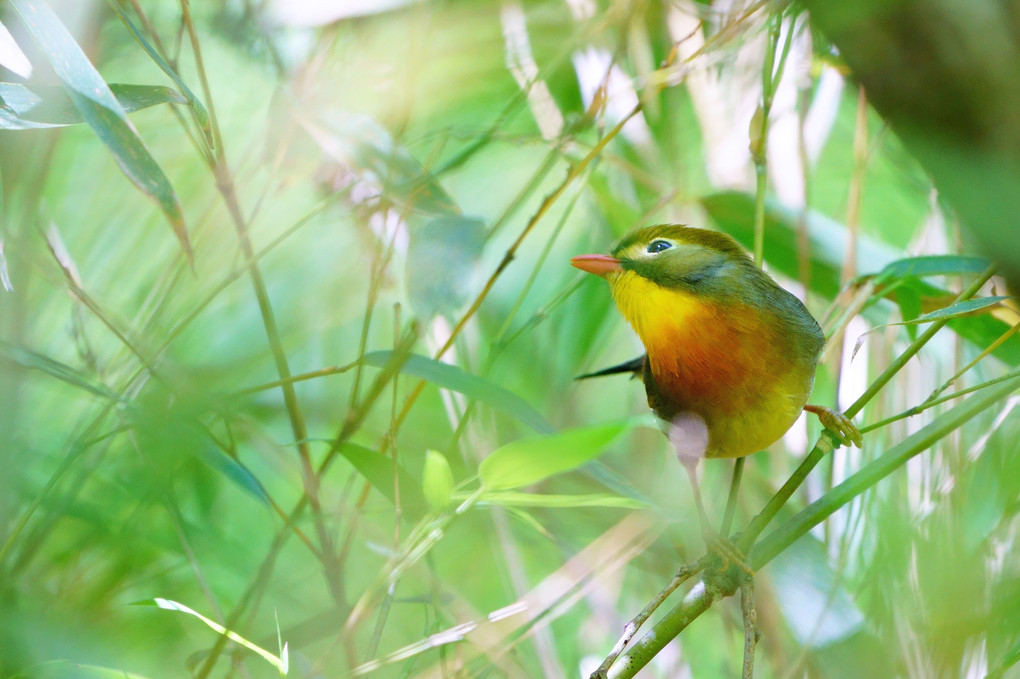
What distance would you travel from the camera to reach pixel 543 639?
2.04 metres

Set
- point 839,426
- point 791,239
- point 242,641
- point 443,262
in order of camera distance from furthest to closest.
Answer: point 791,239 < point 839,426 < point 443,262 < point 242,641

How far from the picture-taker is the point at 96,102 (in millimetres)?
1036

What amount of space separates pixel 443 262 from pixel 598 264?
368mm

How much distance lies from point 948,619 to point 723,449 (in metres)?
0.69

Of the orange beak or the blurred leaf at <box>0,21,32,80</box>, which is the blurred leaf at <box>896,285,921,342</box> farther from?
the blurred leaf at <box>0,21,32,80</box>

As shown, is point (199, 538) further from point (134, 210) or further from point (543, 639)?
point (134, 210)

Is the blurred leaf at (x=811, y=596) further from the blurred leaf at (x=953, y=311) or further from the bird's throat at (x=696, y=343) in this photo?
the blurred leaf at (x=953, y=311)

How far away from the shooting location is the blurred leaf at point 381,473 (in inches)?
59.9

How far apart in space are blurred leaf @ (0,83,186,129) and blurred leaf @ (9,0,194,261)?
11 centimetres

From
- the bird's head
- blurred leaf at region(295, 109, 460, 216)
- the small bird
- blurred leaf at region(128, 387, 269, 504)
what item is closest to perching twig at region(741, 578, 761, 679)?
the small bird

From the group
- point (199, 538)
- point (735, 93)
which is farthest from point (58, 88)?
point (735, 93)

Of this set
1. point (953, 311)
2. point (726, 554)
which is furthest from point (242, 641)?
point (953, 311)

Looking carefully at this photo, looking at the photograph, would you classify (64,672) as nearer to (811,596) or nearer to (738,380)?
(738,380)

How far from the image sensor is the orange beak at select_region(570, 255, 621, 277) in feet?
5.90
